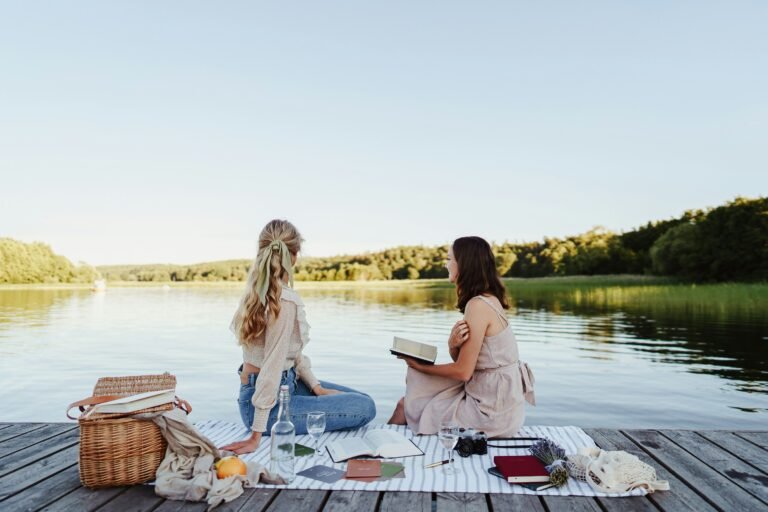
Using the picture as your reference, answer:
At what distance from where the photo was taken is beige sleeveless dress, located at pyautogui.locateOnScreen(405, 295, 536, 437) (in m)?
4.14

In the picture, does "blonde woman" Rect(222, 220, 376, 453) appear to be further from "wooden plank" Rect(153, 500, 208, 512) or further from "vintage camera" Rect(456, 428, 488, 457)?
"vintage camera" Rect(456, 428, 488, 457)

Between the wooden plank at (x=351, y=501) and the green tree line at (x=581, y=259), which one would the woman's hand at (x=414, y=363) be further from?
the green tree line at (x=581, y=259)

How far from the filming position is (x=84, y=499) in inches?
123

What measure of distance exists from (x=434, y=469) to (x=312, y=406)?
3.57ft

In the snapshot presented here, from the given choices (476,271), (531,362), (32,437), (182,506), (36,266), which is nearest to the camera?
(182,506)

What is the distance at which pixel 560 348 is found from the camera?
12258 mm

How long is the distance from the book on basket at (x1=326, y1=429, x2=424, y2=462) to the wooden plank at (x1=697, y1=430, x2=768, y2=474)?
2188 mm

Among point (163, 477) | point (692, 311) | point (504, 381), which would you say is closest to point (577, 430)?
point (504, 381)

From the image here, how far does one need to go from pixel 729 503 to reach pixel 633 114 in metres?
34.4

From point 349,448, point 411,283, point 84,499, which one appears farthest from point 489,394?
point 411,283

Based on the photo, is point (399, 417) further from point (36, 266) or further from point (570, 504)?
point (36, 266)

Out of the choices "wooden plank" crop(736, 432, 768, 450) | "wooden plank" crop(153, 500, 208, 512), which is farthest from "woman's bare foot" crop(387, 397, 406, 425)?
"wooden plank" crop(736, 432, 768, 450)

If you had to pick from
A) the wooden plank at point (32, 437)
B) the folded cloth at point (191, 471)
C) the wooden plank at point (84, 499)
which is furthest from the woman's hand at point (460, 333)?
the wooden plank at point (32, 437)

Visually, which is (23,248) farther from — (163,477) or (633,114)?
(163,477)
